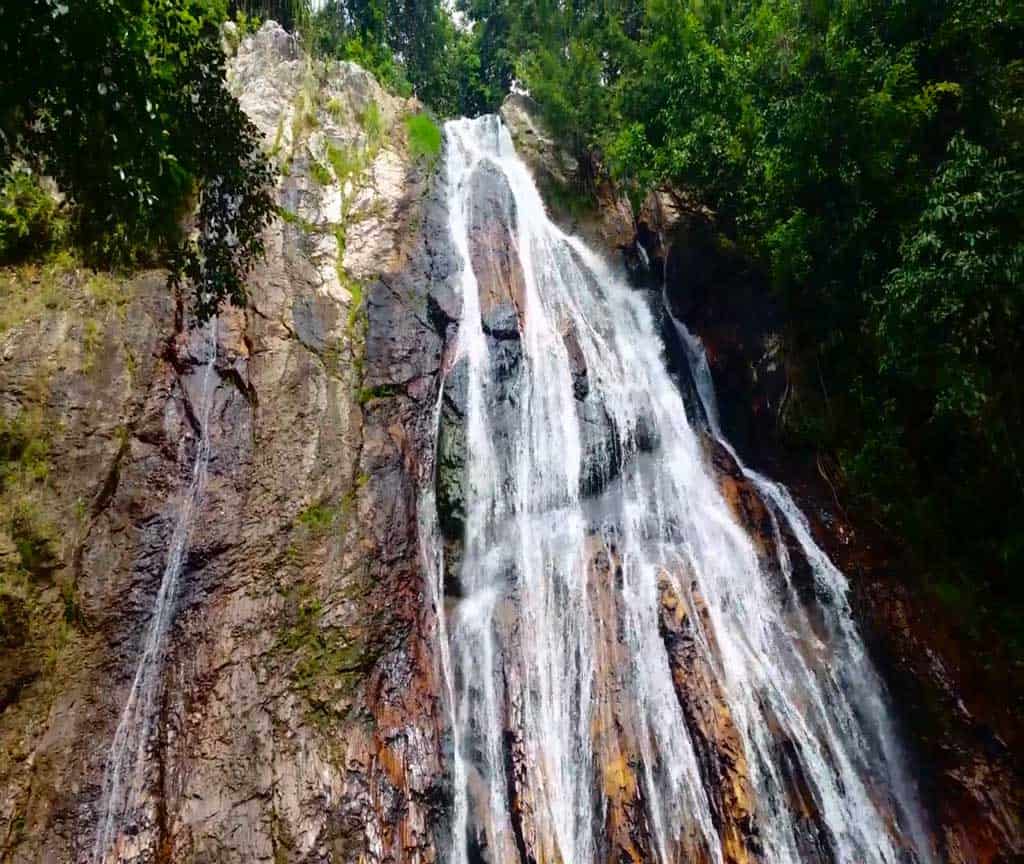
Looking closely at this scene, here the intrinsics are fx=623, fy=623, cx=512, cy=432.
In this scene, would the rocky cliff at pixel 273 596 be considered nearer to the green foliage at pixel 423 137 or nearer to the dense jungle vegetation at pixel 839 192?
the dense jungle vegetation at pixel 839 192

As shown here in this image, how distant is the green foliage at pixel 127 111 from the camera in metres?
3.37

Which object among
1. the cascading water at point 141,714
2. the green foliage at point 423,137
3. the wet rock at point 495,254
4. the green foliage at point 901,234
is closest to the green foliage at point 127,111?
the cascading water at point 141,714

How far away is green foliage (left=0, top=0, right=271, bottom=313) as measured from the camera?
11.1ft

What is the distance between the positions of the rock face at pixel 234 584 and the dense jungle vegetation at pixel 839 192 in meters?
1.47

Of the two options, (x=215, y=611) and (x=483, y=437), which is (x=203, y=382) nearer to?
(x=215, y=611)

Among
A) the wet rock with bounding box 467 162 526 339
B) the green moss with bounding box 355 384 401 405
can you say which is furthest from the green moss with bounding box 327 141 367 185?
the green moss with bounding box 355 384 401 405

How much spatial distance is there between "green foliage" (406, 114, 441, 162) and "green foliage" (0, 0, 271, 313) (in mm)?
8759

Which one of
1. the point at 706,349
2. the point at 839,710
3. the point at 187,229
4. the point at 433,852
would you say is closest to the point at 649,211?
the point at 706,349

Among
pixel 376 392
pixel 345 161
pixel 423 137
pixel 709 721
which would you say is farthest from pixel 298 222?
pixel 709 721

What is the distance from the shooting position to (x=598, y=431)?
9.38 meters

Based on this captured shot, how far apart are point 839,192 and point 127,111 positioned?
8768 millimetres

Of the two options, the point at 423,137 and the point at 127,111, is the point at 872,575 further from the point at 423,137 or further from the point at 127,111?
the point at 423,137

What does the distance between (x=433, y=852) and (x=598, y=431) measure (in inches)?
223

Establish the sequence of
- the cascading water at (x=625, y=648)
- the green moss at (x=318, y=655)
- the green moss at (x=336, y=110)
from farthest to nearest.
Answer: the green moss at (x=336, y=110), the green moss at (x=318, y=655), the cascading water at (x=625, y=648)
